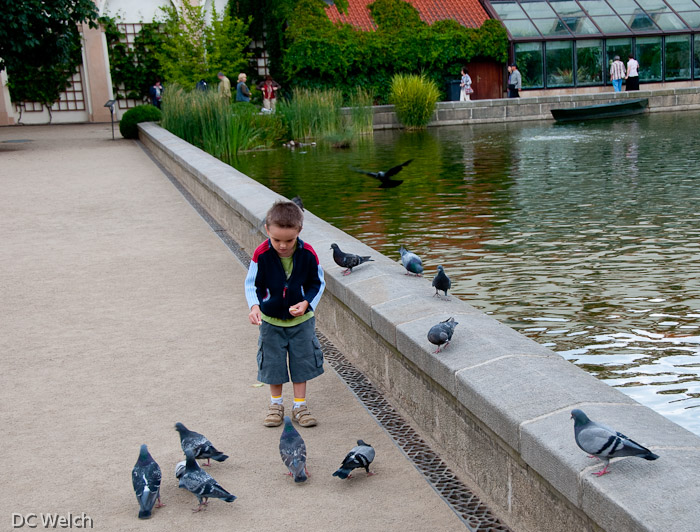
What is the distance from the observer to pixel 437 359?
149 inches

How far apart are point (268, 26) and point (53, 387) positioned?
3192cm

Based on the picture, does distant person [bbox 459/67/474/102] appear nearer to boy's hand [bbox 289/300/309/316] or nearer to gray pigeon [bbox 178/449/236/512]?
boy's hand [bbox 289/300/309/316]

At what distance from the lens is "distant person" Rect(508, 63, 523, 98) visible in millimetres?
31406

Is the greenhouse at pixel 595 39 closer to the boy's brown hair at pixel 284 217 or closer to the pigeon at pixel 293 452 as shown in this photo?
the boy's brown hair at pixel 284 217

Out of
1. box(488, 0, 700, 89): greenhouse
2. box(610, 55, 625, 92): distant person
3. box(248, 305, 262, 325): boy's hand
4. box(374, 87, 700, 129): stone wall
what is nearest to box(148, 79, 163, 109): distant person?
box(374, 87, 700, 129): stone wall

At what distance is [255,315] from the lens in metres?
4.34

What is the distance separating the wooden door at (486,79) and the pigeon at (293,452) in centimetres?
3180

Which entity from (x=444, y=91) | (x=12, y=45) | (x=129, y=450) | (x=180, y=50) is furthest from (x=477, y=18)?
(x=129, y=450)

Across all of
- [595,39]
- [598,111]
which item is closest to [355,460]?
[598,111]

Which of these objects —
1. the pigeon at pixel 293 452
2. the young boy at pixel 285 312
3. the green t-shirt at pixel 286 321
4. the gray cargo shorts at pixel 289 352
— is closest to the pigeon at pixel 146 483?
the pigeon at pixel 293 452

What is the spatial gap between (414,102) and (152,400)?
23.1 m

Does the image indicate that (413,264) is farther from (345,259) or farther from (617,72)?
(617,72)

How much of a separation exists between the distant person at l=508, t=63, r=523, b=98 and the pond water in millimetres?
12551

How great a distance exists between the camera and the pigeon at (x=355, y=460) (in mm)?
3512
